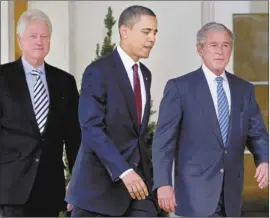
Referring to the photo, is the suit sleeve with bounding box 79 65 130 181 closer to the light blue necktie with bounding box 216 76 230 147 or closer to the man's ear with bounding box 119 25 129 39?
the man's ear with bounding box 119 25 129 39

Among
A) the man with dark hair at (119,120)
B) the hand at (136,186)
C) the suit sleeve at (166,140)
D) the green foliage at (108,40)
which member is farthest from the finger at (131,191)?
the green foliage at (108,40)

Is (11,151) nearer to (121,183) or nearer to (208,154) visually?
(121,183)

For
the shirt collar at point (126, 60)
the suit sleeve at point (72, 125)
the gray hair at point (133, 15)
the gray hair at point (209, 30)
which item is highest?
the gray hair at point (133, 15)


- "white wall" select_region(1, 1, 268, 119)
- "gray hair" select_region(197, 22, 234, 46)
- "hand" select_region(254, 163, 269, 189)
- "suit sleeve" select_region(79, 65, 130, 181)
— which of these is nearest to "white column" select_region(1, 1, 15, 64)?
"white wall" select_region(1, 1, 268, 119)

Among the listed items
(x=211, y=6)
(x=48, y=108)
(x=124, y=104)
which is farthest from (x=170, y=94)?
(x=211, y=6)

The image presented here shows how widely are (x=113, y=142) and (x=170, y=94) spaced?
43cm

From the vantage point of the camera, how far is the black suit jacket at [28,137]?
571 centimetres

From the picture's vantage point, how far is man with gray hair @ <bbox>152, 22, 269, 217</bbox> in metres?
5.42

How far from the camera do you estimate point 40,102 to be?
19.1ft

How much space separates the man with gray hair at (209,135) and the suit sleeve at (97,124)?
34 centimetres

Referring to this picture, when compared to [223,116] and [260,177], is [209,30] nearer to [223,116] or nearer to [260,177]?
[223,116]

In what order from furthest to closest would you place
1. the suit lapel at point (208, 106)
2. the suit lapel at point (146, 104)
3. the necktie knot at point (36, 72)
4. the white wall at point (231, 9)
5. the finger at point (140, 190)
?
the white wall at point (231, 9) < the necktie knot at point (36, 72) < the suit lapel at point (208, 106) < the suit lapel at point (146, 104) < the finger at point (140, 190)

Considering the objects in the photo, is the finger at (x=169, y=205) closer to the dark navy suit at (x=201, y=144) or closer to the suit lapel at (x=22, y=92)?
the dark navy suit at (x=201, y=144)

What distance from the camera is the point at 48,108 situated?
5.80m
